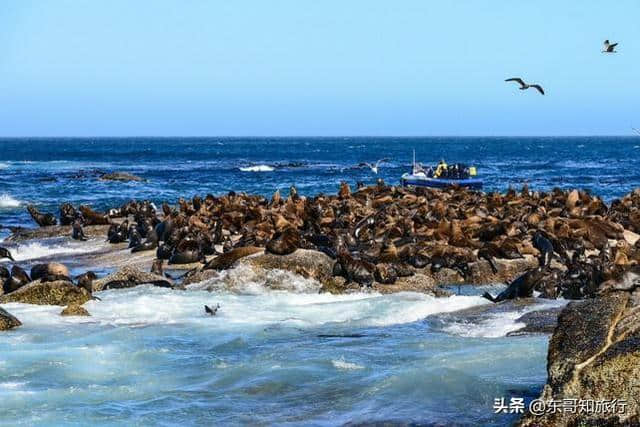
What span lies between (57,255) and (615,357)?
16.0 m

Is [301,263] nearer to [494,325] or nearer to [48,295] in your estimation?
[48,295]

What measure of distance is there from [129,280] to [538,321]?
6.84 meters

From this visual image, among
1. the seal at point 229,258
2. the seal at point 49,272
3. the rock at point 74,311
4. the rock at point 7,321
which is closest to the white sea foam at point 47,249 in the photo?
the seal at point 49,272

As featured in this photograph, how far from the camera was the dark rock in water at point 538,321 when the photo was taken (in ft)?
37.6

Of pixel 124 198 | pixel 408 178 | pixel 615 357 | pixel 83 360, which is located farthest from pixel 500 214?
pixel 124 198

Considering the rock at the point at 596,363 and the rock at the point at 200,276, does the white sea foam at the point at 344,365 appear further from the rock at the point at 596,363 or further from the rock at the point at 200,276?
the rock at the point at 200,276

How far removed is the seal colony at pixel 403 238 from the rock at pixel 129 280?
0.03 m

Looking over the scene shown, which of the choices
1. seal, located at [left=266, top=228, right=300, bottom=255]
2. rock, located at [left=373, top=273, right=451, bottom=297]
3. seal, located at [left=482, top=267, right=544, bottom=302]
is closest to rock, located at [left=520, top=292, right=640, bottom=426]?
seal, located at [left=482, top=267, right=544, bottom=302]

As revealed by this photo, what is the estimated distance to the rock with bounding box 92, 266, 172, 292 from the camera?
15.5 metres

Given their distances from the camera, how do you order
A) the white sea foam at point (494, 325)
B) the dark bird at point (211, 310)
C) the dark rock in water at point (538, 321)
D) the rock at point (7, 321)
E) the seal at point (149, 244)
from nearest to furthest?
the dark rock in water at point (538, 321) → the white sea foam at point (494, 325) → the rock at point (7, 321) → the dark bird at point (211, 310) → the seal at point (149, 244)

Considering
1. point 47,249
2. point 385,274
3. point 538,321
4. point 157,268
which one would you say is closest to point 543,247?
point 385,274

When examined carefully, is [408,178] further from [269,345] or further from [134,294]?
[269,345]

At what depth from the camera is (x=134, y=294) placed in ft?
48.9

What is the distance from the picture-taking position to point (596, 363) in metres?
6.96
